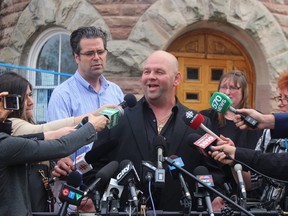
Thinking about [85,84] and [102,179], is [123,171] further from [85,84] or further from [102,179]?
[85,84]

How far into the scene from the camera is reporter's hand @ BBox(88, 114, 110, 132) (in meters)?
3.23

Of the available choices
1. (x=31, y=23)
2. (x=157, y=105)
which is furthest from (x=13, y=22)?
(x=157, y=105)

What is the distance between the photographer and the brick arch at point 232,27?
7.22 metres

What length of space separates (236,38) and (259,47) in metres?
0.40

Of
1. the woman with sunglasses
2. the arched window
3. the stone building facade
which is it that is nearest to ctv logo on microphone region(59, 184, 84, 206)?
the woman with sunglasses

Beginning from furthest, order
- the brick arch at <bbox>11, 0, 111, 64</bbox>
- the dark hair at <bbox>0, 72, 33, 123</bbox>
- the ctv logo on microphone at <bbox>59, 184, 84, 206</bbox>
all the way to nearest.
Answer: the brick arch at <bbox>11, 0, 111, 64</bbox>, the dark hair at <bbox>0, 72, 33, 123</bbox>, the ctv logo on microphone at <bbox>59, 184, 84, 206</bbox>

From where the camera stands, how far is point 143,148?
12.2ft

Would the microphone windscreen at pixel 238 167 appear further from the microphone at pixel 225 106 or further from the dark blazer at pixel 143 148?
the dark blazer at pixel 143 148

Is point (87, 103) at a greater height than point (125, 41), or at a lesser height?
lesser

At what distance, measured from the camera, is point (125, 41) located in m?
7.20

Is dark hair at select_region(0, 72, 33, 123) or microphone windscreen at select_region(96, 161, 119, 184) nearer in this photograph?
microphone windscreen at select_region(96, 161, 119, 184)

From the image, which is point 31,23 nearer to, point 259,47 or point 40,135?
point 259,47

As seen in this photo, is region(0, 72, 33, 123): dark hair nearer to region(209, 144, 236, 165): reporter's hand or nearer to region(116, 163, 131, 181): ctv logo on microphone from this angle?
region(116, 163, 131, 181): ctv logo on microphone

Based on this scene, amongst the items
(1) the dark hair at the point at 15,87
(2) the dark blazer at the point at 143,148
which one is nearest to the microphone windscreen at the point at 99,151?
(2) the dark blazer at the point at 143,148
